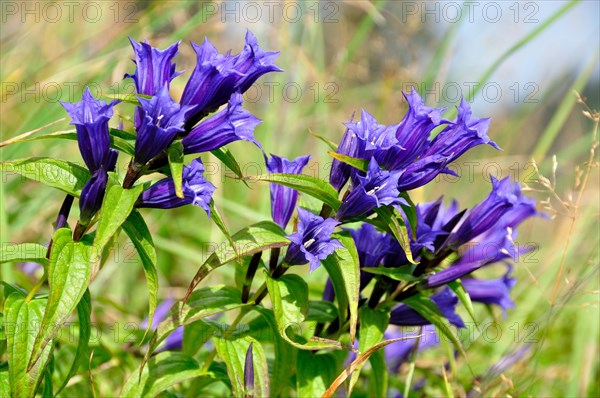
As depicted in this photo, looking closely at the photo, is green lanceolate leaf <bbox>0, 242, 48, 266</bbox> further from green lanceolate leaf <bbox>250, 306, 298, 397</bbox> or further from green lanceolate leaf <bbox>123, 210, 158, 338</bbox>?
green lanceolate leaf <bbox>250, 306, 298, 397</bbox>

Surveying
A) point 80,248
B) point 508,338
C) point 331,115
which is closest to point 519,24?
point 331,115

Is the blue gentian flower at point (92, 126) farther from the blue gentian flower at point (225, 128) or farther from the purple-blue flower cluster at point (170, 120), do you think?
the blue gentian flower at point (225, 128)

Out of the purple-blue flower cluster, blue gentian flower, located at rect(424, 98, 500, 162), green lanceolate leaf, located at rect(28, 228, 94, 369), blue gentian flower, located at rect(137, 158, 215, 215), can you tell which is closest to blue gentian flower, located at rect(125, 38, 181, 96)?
the purple-blue flower cluster

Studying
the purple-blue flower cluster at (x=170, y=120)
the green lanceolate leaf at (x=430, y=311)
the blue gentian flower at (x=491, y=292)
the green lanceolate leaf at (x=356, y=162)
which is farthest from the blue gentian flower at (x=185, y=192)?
the blue gentian flower at (x=491, y=292)

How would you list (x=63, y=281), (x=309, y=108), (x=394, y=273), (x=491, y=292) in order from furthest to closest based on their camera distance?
(x=309, y=108) < (x=491, y=292) < (x=394, y=273) < (x=63, y=281)

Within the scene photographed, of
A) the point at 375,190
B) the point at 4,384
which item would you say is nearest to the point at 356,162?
the point at 375,190

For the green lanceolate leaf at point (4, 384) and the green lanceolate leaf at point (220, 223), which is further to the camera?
the green lanceolate leaf at point (4, 384)

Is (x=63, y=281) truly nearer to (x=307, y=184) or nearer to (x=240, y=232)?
(x=240, y=232)
